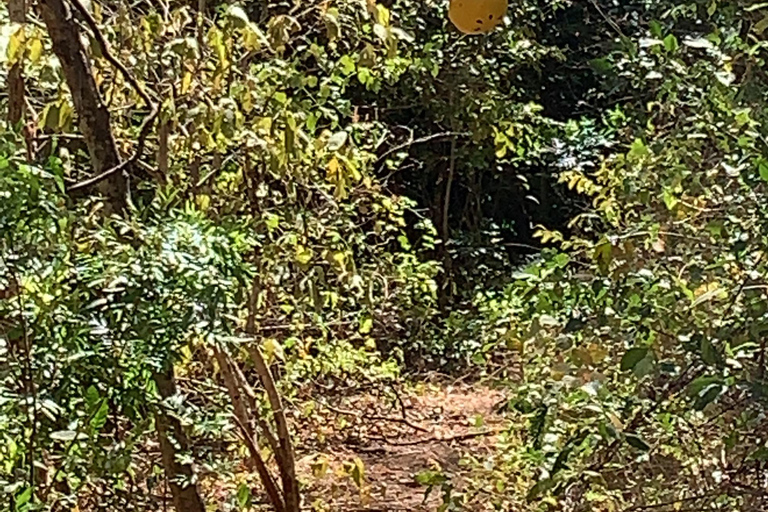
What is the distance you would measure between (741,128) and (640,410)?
414mm

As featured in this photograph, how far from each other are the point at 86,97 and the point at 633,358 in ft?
2.90

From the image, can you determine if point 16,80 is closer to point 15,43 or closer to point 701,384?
point 15,43

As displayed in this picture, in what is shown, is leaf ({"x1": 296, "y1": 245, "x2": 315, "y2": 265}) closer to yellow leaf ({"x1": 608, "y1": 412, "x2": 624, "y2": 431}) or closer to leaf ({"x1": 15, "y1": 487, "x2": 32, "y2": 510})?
yellow leaf ({"x1": 608, "y1": 412, "x2": 624, "y2": 431})

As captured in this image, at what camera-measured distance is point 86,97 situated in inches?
60.8

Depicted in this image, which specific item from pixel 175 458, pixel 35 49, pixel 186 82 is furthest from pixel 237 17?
pixel 175 458

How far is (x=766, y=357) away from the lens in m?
1.29

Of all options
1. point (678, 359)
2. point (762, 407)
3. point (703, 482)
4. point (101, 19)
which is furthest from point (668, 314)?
point (101, 19)

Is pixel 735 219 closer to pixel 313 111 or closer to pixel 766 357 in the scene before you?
pixel 766 357

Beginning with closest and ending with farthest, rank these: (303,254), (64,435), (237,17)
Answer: (64,435) → (237,17) → (303,254)

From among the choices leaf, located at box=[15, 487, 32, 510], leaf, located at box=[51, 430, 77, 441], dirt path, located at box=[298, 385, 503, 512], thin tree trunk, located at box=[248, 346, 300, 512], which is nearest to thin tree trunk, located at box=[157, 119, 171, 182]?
thin tree trunk, located at box=[248, 346, 300, 512]

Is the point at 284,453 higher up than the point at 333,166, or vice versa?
the point at 333,166

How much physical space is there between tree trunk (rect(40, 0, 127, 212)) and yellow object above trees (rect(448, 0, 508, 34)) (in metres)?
0.55

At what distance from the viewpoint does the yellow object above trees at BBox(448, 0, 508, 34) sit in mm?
1442

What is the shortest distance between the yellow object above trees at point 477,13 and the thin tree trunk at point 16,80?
680 mm
